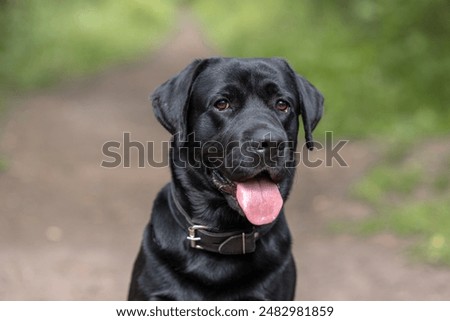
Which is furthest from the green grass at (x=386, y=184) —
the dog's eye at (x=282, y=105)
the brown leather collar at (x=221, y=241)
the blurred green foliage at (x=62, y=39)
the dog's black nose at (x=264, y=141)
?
the blurred green foliage at (x=62, y=39)

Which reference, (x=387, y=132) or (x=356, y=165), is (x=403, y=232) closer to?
(x=356, y=165)

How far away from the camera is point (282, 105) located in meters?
3.78

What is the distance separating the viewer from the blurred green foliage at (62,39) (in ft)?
46.6

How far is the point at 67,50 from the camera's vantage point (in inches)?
682

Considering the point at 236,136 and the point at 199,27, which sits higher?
the point at 199,27

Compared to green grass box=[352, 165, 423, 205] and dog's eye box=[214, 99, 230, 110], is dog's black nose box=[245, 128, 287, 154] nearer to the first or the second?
dog's eye box=[214, 99, 230, 110]

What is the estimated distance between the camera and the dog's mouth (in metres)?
3.42

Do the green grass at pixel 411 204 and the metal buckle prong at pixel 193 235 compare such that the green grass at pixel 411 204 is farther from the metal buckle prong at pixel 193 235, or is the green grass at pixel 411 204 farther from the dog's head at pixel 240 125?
the metal buckle prong at pixel 193 235

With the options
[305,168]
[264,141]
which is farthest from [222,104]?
[305,168]

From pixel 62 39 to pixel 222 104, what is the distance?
15327mm

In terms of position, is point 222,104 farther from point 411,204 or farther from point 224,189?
point 411,204

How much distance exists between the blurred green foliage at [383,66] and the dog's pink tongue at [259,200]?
18.2 ft
